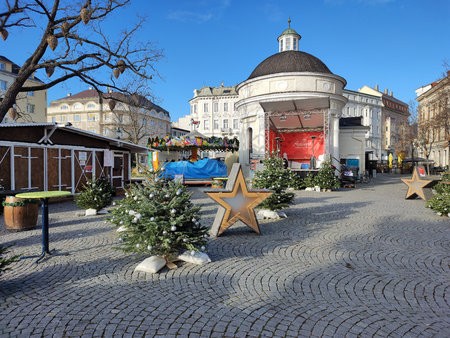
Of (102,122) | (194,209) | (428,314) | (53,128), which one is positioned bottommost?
(428,314)

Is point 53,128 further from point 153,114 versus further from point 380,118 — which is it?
point 380,118

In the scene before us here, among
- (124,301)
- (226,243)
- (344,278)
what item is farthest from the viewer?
(226,243)

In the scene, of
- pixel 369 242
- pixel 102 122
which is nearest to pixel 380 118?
pixel 102 122

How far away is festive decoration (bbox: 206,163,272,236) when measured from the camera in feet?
23.2

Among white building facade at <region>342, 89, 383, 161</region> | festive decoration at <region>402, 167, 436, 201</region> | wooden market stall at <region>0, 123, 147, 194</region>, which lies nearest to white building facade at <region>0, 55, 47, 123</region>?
wooden market stall at <region>0, 123, 147, 194</region>

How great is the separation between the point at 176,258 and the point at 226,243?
1.73m

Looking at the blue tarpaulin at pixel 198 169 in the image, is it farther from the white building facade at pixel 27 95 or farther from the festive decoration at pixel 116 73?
the white building facade at pixel 27 95

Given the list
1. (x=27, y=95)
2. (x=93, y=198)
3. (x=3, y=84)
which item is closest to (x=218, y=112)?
(x=27, y=95)

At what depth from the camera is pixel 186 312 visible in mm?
3537

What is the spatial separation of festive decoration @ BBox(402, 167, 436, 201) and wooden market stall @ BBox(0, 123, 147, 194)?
47.2ft

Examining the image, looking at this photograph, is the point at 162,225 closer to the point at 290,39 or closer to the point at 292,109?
the point at 292,109

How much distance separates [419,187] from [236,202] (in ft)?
37.6

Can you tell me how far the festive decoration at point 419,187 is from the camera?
14.0 meters

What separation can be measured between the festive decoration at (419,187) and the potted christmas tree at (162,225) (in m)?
12.9
